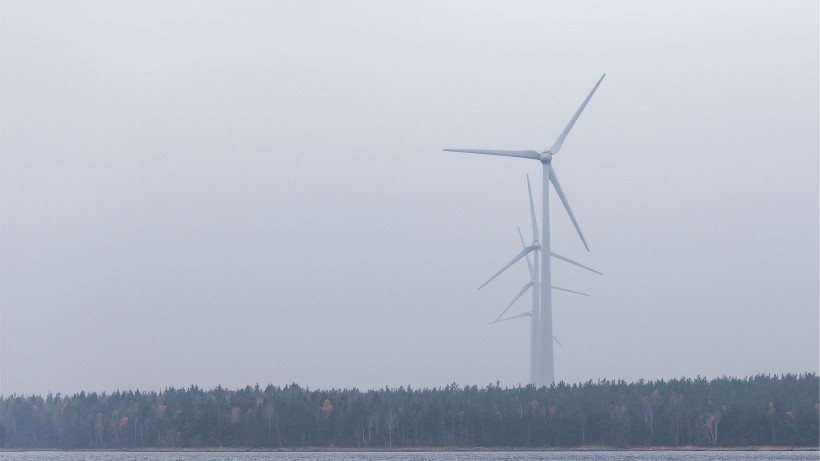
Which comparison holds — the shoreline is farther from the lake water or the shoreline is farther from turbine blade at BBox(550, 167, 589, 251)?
turbine blade at BBox(550, 167, 589, 251)

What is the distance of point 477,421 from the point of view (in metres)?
154

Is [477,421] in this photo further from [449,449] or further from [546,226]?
[546,226]

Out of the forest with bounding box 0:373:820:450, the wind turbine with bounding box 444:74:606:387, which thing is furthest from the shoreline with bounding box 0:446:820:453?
the wind turbine with bounding box 444:74:606:387

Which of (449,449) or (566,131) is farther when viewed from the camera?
(449,449)

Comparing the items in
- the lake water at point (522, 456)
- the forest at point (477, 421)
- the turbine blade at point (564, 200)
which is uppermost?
the turbine blade at point (564, 200)

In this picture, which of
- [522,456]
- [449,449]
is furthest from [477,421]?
[522,456]

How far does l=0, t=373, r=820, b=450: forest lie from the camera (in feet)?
468

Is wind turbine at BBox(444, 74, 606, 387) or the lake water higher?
wind turbine at BBox(444, 74, 606, 387)

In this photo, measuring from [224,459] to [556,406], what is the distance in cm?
4155

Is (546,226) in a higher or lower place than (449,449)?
higher

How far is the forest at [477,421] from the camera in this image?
142750mm

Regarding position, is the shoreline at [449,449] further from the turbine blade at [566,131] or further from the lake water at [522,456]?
the turbine blade at [566,131]

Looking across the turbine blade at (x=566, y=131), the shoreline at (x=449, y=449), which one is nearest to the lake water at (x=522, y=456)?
the shoreline at (x=449, y=449)

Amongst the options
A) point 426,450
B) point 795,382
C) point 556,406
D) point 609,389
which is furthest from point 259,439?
point 795,382
